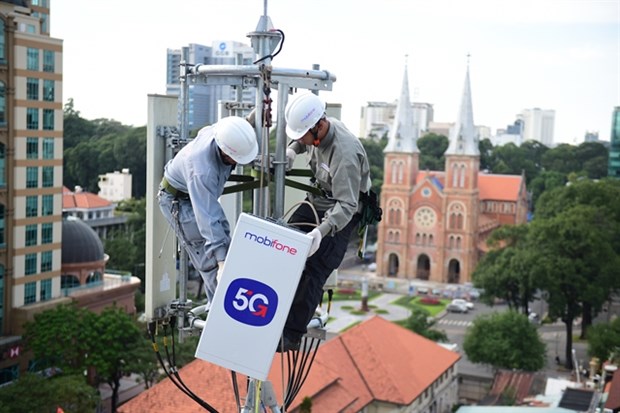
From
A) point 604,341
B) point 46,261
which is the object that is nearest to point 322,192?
point 46,261

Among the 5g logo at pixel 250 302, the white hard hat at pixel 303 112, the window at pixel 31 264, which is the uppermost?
the white hard hat at pixel 303 112

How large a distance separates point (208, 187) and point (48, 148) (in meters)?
27.3

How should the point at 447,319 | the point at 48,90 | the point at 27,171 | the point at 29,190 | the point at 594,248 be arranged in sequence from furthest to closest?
the point at 447,319, the point at 594,248, the point at 48,90, the point at 29,190, the point at 27,171

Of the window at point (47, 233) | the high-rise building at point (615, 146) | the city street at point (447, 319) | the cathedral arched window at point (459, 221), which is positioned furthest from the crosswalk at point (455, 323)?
the high-rise building at point (615, 146)

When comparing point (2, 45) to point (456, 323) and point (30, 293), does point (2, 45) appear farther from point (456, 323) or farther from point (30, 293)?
point (456, 323)

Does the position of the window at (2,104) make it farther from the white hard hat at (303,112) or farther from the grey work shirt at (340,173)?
the white hard hat at (303,112)

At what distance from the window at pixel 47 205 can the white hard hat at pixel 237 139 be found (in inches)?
1075

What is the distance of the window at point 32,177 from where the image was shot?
30.0 m

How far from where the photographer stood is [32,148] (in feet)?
98.7

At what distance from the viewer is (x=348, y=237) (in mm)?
6039

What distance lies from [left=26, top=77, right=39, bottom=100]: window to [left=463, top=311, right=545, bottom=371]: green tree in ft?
67.2

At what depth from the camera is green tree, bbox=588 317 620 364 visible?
107ft

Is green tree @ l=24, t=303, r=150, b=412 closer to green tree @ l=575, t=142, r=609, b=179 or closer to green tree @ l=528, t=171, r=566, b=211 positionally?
green tree @ l=528, t=171, r=566, b=211

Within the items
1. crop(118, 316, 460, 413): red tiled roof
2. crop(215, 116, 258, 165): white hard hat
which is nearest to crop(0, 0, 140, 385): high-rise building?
crop(118, 316, 460, 413): red tiled roof
